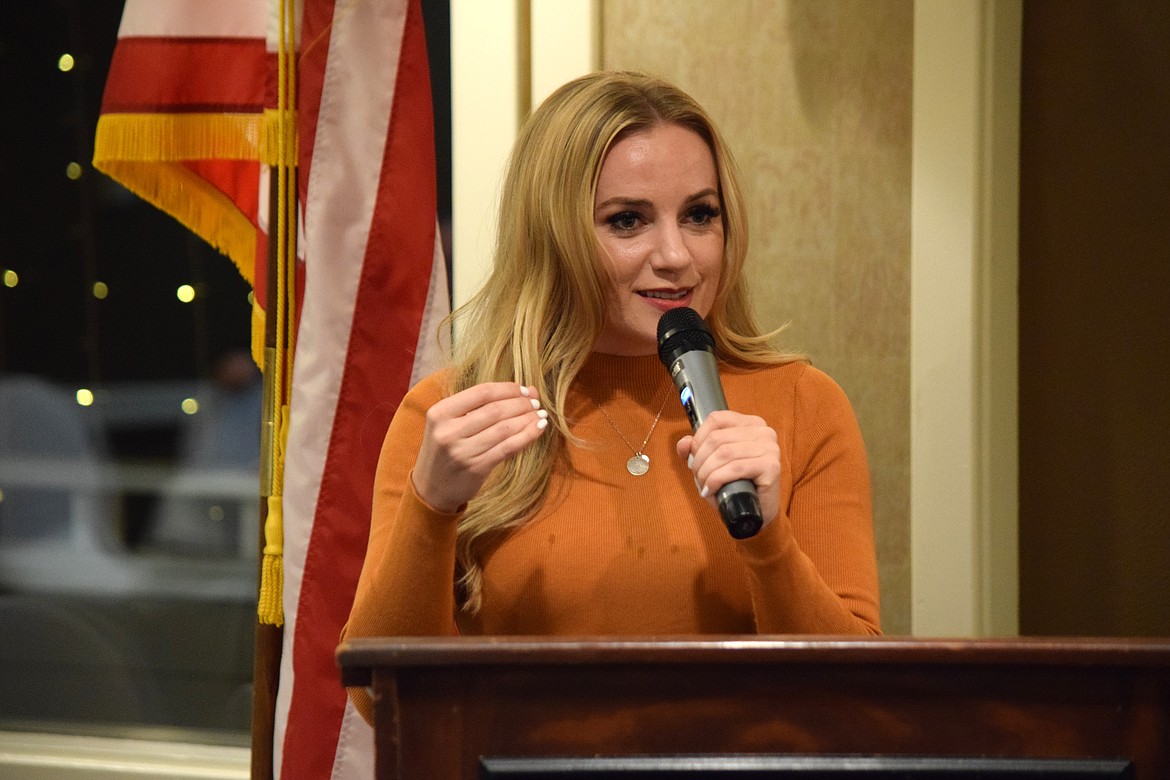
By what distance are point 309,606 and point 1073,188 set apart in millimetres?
1504

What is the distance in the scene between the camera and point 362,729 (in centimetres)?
189

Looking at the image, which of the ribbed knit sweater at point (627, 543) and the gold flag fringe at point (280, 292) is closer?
the ribbed knit sweater at point (627, 543)

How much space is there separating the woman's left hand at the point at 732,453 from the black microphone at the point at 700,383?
0.01 meters

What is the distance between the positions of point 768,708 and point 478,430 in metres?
0.49

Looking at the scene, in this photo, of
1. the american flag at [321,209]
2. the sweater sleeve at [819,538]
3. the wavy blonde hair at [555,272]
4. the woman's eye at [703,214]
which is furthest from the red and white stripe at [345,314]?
the sweater sleeve at [819,538]

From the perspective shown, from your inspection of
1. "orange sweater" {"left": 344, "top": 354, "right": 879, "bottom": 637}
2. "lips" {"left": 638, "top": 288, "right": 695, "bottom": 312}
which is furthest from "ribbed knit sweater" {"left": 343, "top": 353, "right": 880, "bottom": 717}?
"lips" {"left": 638, "top": 288, "right": 695, "bottom": 312}

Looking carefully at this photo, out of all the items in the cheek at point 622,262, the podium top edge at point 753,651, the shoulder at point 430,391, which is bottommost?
the podium top edge at point 753,651

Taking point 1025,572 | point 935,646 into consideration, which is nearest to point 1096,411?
point 1025,572

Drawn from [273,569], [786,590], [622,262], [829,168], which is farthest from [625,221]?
[273,569]

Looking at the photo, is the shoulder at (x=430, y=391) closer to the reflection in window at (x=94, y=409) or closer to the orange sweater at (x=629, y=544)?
the orange sweater at (x=629, y=544)

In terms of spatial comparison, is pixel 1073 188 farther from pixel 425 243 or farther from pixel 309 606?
pixel 309 606

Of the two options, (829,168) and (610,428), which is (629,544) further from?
(829,168)

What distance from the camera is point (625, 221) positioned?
1.45 m

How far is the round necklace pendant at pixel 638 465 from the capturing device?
148 centimetres
